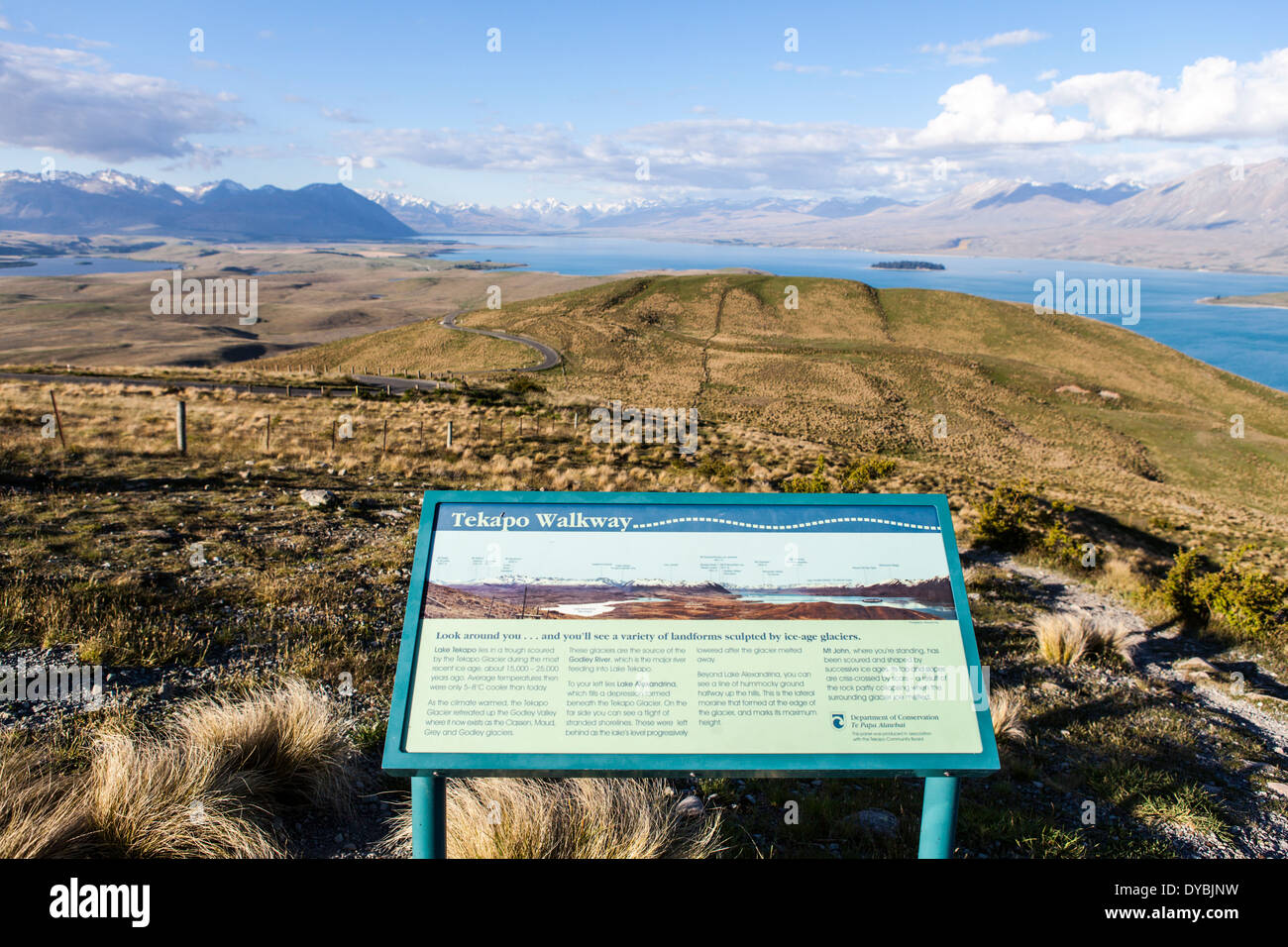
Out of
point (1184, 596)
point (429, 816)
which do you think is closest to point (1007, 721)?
point (429, 816)

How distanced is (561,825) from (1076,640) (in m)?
7.09

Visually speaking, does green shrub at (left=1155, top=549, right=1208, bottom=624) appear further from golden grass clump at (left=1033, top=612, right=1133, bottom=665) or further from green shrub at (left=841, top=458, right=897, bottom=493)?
green shrub at (left=841, top=458, right=897, bottom=493)

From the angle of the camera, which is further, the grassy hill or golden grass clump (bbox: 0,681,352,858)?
the grassy hill

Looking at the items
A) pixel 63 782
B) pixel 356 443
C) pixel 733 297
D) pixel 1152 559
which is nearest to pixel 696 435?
pixel 356 443

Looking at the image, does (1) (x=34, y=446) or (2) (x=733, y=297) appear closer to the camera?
(1) (x=34, y=446)

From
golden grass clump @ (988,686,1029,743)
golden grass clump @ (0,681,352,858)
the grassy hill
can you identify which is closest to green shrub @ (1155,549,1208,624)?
golden grass clump @ (988,686,1029,743)

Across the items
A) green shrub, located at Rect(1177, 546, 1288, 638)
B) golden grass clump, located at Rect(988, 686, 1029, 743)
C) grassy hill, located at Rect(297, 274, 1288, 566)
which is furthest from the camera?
grassy hill, located at Rect(297, 274, 1288, 566)

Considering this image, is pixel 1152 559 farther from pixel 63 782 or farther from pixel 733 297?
pixel 733 297

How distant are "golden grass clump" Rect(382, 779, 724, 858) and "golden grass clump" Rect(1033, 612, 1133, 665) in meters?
5.72

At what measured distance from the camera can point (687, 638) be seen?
3922mm

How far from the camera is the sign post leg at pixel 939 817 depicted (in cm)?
386

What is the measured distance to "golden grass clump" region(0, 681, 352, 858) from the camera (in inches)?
158

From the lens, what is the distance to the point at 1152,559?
1869 centimetres
